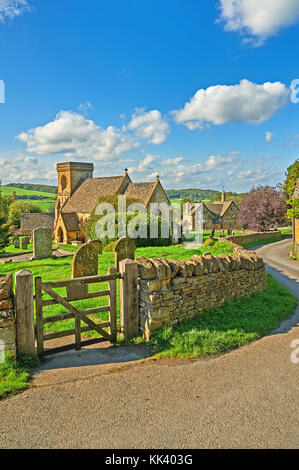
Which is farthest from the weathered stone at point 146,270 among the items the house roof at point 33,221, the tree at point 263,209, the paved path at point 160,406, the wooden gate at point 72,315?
the house roof at point 33,221

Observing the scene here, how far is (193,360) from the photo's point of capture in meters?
6.82

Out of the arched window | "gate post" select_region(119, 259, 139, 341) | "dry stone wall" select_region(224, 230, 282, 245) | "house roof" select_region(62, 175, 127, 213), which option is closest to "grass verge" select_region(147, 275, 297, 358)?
"gate post" select_region(119, 259, 139, 341)

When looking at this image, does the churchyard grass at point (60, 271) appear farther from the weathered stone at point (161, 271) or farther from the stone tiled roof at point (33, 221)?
the stone tiled roof at point (33, 221)

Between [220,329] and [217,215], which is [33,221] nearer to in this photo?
[217,215]

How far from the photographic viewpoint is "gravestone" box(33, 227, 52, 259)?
2112 cm

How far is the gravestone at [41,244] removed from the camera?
21125 mm

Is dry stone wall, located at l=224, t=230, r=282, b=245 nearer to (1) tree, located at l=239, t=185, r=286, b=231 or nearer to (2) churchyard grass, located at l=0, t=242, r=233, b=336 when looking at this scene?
(1) tree, located at l=239, t=185, r=286, b=231

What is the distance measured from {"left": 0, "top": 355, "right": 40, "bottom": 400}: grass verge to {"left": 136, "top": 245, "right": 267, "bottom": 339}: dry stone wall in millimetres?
2659

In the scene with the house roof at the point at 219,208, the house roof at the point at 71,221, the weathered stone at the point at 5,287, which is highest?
the house roof at the point at 219,208

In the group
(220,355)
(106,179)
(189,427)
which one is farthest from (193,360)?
(106,179)

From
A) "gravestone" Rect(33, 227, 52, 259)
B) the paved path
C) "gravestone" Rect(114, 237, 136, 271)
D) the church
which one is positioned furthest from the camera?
the church

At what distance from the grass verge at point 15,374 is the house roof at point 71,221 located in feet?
123
